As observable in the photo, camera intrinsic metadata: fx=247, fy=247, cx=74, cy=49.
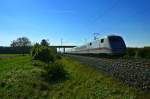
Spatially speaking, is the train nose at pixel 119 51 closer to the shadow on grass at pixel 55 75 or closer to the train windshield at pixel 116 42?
the train windshield at pixel 116 42

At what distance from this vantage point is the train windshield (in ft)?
102

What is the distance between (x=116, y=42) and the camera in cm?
3186

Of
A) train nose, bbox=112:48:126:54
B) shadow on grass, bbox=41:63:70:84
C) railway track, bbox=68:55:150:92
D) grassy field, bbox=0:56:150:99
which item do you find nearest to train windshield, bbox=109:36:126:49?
train nose, bbox=112:48:126:54

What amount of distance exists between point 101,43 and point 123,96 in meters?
26.5

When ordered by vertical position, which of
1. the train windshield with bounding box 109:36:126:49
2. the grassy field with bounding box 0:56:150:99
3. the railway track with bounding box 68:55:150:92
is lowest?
the grassy field with bounding box 0:56:150:99

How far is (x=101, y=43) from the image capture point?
34312mm

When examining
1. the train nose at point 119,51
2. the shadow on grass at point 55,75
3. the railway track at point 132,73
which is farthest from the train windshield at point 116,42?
the shadow on grass at point 55,75

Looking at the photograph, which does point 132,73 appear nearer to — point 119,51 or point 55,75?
point 55,75

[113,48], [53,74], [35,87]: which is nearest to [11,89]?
[35,87]

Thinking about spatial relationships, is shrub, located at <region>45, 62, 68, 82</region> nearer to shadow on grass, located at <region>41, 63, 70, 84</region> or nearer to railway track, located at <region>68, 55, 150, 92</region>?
shadow on grass, located at <region>41, 63, 70, 84</region>

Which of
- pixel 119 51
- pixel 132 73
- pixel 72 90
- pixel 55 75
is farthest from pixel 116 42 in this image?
pixel 72 90

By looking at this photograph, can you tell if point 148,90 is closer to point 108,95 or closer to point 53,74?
point 108,95

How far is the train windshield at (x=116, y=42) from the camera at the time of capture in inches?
1230

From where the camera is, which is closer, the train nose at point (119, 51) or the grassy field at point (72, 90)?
the grassy field at point (72, 90)
